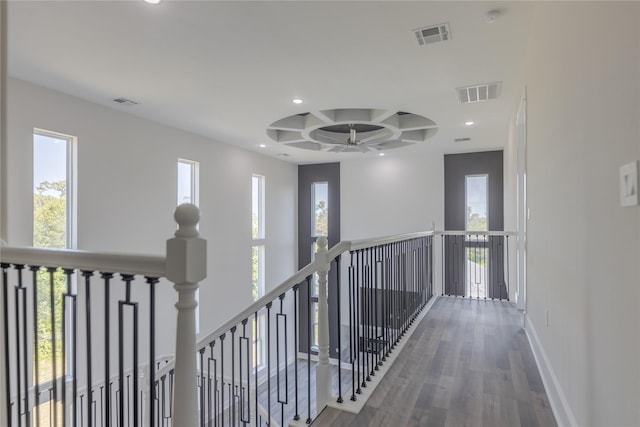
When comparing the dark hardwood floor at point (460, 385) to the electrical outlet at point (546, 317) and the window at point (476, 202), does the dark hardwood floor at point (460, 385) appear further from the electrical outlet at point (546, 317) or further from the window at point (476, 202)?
the window at point (476, 202)

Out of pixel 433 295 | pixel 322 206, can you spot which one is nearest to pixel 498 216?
→ pixel 433 295

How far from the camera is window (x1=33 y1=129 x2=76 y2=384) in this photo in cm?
400

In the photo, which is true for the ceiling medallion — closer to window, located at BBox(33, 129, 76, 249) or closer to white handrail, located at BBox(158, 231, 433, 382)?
white handrail, located at BBox(158, 231, 433, 382)

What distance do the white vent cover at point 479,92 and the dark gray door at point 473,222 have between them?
347cm

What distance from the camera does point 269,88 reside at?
4062 mm

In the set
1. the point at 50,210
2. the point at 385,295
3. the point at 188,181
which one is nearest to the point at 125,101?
the point at 50,210

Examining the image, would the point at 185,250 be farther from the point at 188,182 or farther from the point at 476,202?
the point at 476,202

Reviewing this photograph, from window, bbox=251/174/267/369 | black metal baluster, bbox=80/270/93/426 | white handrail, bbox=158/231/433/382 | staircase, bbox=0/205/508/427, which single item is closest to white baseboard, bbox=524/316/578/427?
staircase, bbox=0/205/508/427

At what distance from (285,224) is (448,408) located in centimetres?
696

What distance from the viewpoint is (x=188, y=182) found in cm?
624

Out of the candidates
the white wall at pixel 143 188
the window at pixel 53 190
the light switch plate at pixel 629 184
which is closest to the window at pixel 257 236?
the white wall at pixel 143 188

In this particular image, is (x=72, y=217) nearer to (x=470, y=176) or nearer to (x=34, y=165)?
(x=34, y=165)

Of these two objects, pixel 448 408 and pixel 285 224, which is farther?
pixel 285 224

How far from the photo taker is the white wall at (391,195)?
7891 mm
